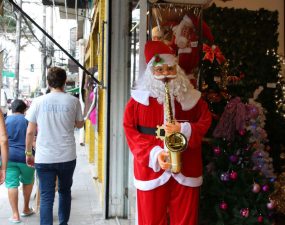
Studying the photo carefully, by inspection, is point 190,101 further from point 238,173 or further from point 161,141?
point 238,173

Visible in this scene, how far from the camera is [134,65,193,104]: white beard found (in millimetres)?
2915

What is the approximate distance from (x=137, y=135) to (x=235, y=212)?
3.69 ft

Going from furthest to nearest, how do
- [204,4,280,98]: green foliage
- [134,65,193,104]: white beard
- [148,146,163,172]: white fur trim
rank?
[204,4,280,98]: green foliage < [134,65,193,104]: white beard < [148,146,163,172]: white fur trim

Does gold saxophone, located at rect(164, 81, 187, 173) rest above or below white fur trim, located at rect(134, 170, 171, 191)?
above

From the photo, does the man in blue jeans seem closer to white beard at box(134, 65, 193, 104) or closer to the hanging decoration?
white beard at box(134, 65, 193, 104)

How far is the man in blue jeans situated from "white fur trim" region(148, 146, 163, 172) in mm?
1265

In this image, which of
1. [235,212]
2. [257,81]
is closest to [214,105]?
[235,212]

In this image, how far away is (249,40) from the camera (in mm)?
5180

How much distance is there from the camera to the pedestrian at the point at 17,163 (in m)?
4.81

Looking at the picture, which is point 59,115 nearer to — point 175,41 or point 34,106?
point 34,106

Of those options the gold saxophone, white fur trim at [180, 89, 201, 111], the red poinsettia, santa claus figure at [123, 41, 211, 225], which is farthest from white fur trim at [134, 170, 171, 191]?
the red poinsettia

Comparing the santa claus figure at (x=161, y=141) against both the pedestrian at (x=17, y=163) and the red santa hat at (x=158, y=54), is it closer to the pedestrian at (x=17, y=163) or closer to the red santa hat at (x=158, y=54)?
the red santa hat at (x=158, y=54)

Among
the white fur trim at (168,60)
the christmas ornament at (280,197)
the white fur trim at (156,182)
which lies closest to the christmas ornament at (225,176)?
the white fur trim at (156,182)

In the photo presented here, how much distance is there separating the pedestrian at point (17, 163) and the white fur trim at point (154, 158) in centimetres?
250
